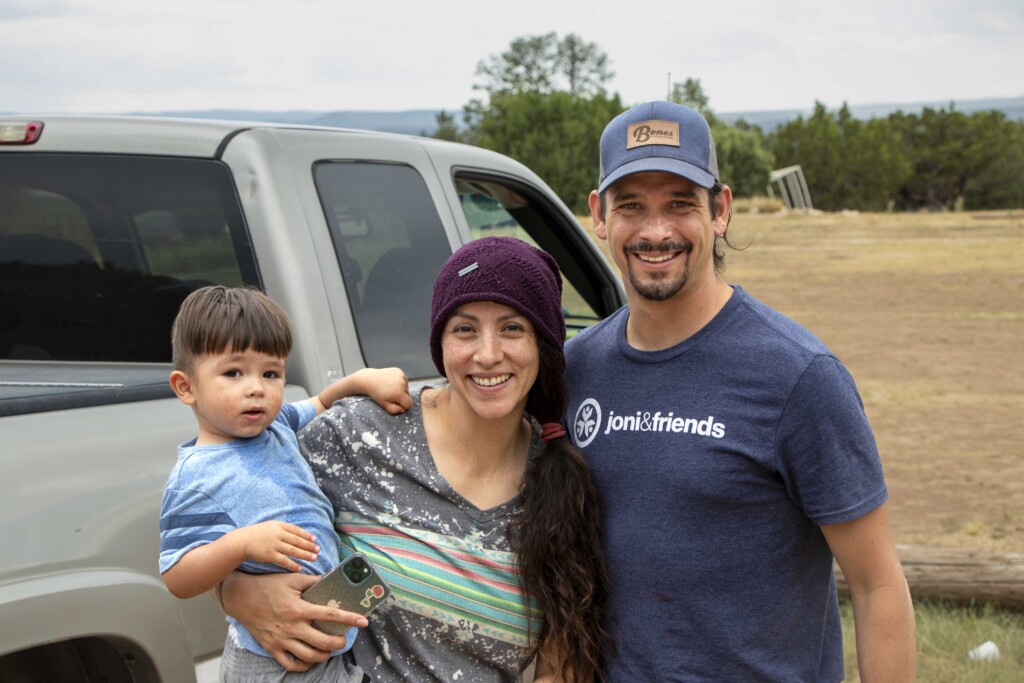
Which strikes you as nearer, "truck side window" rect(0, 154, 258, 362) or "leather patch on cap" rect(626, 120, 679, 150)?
"leather patch on cap" rect(626, 120, 679, 150)

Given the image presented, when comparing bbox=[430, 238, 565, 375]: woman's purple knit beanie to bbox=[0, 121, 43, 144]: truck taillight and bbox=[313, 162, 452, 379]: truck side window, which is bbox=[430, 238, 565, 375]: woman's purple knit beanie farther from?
bbox=[0, 121, 43, 144]: truck taillight

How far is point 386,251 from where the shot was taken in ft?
11.1

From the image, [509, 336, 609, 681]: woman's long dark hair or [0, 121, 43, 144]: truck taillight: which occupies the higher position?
[0, 121, 43, 144]: truck taillight

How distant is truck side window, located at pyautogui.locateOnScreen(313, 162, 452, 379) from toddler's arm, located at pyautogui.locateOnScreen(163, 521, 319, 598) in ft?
3.72

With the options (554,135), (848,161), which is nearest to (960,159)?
(848,161)

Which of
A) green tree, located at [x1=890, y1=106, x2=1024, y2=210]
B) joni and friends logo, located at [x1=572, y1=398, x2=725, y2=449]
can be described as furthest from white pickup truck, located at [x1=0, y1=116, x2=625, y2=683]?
green tree, located at [x1=890, y1=106, x2=1024, y2=210]

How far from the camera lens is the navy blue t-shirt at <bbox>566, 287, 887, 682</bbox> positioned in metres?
2.06

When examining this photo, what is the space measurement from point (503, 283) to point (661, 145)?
17.7 inches

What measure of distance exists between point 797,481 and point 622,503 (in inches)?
14.4

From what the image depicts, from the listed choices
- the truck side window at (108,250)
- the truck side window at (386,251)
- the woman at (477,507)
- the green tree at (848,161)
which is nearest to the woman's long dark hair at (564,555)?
the woman at (477,507)

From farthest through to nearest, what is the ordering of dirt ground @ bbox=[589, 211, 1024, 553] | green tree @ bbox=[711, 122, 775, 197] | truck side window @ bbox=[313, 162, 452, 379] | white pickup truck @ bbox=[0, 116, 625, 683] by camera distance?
green tree @ bbox=[711, 122, 775, 197]
dirt ground @ bbox=[589, 211, 1024, 553]
truck side window @ bbox=[313, 162, 452, 379]
white pickup truck @ bbox=[0, 116, 625, 683]

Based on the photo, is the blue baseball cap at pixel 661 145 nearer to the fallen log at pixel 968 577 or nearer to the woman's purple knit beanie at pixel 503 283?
the woman's purple knit beanie at pixel 503 283

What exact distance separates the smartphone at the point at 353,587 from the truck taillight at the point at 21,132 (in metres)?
1.68

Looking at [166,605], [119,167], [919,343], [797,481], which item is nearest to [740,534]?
[797,481]
